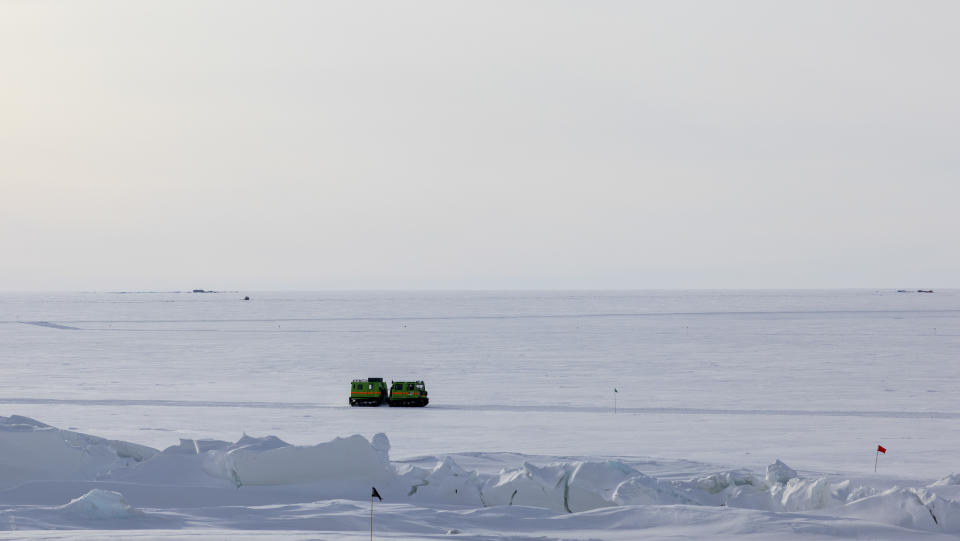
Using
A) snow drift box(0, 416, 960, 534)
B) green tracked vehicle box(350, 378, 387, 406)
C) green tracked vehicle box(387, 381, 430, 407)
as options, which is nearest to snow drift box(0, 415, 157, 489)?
snow drift box(0, 416, 960, 534)

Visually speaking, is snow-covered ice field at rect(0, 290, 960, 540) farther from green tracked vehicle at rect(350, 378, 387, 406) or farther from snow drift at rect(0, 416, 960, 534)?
green tracked vehicle at rect(350, 378, 387, 406)

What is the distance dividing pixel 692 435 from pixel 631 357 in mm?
31443

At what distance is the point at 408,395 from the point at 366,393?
156 centimetres

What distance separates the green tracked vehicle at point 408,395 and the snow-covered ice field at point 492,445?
1223 millimetres

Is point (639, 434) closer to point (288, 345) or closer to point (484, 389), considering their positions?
point (484, 389)

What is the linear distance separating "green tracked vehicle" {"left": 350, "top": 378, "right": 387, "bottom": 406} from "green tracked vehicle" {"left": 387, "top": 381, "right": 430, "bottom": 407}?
48cm

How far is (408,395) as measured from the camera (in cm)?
3850

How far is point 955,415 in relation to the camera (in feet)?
107

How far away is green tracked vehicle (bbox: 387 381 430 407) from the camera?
3828 centimetres

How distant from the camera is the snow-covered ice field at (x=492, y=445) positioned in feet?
50.6

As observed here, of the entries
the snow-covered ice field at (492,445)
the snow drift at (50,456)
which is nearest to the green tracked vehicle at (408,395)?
the snow-covered ice field at (492,445)

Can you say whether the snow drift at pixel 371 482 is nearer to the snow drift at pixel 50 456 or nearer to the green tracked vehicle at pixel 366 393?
the snow drift at pixel 50 456

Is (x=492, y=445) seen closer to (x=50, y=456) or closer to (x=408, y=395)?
(x=50, y=456)

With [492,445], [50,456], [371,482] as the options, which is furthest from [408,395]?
[371,482]
